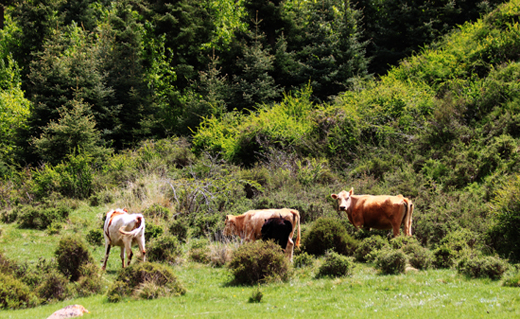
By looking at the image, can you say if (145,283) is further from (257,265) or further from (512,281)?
(512,281)

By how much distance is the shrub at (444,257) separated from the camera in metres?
12.1

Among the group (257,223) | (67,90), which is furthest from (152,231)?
(67,90)

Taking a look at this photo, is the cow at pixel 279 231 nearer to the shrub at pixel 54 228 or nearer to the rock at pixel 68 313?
the rock at pixel 68 313

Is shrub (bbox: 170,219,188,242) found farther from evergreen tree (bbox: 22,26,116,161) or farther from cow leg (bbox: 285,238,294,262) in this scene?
evergreen tree (bbox: 22,26,116,161)

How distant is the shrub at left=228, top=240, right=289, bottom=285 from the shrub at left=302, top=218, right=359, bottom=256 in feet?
9.14

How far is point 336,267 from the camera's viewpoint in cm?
1101

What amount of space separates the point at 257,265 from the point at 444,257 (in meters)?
5.28

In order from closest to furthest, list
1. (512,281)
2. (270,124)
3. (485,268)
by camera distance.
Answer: (512,281) → (485,268) → (270,124)

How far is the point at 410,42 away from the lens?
30156 mm

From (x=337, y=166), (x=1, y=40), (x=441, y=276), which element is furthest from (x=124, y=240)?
(x=1, y=40)

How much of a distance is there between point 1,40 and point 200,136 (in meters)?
24.8

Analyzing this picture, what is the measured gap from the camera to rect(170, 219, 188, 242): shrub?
1566cm

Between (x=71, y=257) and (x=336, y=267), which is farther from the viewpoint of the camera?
(x=71, y=257)

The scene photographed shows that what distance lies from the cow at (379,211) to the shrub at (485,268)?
2762mm
